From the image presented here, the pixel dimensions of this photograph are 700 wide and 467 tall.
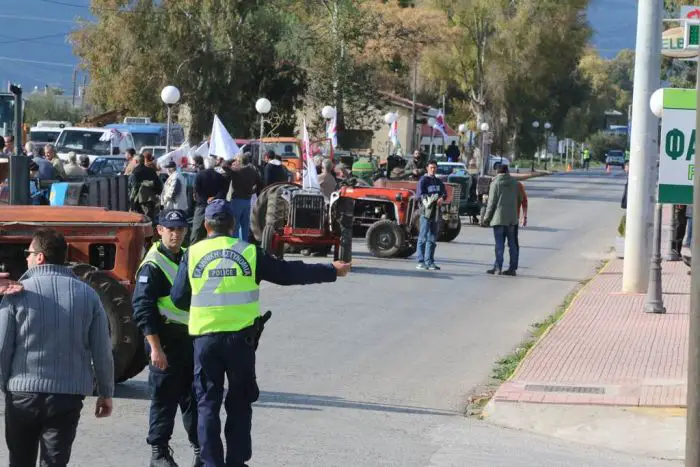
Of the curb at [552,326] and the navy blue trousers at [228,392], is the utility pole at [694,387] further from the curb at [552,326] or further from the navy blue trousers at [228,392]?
the curb at [552,326]

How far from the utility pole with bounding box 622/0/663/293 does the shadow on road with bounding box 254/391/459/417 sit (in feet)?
27.8

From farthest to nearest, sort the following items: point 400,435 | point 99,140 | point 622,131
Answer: point 622,131 < point 99,140 < point 400,435

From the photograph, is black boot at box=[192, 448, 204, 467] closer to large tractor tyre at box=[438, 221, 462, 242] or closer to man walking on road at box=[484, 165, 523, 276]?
man walking on road at box=[484, 165, 523, 276]

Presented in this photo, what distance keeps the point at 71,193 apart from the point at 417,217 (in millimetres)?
7534

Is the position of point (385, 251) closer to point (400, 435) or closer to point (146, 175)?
point (146, 175)

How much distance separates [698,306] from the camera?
7066 mm

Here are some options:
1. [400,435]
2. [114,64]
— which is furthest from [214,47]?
[400,435]

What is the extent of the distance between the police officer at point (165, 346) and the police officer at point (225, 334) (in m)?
0.41

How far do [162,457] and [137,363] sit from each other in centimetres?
261

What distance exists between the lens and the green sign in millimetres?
10773

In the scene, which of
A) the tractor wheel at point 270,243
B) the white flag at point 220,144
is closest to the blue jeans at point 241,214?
the tractor wheel at point 270,243

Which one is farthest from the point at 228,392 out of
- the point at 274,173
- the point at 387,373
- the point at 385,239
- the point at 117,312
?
the point at 274,173

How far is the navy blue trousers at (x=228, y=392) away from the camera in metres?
7.32

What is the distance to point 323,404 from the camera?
10.4 meters
